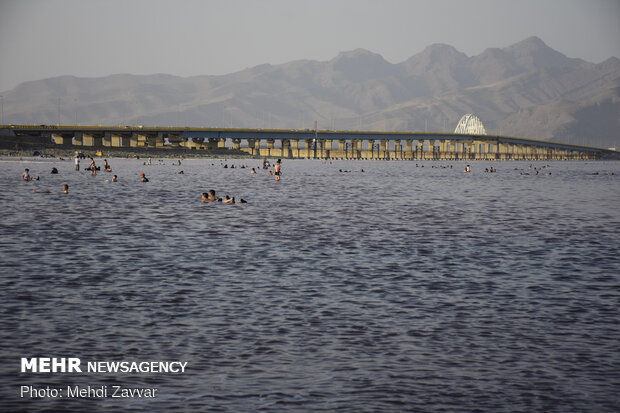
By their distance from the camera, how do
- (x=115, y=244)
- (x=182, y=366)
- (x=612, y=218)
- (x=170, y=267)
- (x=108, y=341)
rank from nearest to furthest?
(x=182, y=366)
(x=108, y=341)
(x=170, y=267)
(x=115, y=244)
(x=612, y=218)

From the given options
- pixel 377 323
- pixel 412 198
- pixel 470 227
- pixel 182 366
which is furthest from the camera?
pixel 412 198

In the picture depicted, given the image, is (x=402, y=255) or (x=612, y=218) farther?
(x=612, y=218)

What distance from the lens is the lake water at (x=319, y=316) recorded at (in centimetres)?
1548

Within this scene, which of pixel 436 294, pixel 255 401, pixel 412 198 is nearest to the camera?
pixel 255 401

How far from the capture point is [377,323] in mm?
20734

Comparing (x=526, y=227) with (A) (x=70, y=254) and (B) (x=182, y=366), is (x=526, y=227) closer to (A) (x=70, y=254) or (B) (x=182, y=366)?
(A) (x=70, y=254)

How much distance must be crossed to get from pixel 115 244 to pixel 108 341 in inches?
759

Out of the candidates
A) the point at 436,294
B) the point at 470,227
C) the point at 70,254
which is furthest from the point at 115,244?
the point at 470,227

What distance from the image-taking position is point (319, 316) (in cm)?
2144

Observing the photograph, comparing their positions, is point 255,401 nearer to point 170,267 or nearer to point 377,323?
point 377,323

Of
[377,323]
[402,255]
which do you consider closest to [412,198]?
[402,255]

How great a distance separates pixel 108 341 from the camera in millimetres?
18766

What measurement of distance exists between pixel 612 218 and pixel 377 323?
138 ft

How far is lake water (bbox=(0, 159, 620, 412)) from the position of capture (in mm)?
15484
